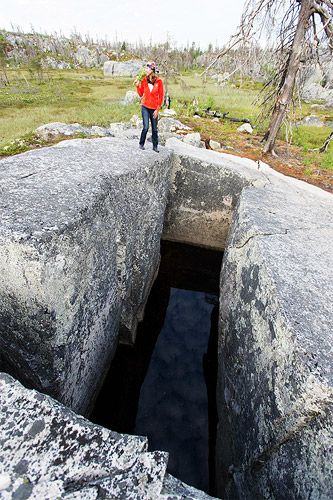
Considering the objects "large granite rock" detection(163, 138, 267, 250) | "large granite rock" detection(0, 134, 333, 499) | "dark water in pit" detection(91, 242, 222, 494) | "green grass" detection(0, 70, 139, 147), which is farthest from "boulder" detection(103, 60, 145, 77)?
"large granite rock" detection(0, 134, 333, 499)

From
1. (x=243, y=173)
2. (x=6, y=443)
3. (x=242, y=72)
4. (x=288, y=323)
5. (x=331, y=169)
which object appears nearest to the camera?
(x=6, y=443)

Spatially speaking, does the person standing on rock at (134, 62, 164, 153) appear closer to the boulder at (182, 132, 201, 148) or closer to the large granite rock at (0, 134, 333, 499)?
the large granite rock at (0, 134, 333, 499)

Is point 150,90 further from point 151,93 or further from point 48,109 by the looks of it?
point 48,109

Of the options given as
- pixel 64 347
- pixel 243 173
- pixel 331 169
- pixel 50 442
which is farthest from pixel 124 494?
pixel 331 169

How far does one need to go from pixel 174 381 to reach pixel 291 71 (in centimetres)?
983

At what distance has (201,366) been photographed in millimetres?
6242

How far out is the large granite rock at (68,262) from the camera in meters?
3.07

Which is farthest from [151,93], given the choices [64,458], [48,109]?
[48,109]

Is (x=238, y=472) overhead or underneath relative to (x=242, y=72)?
underneath

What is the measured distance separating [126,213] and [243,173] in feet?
13.1

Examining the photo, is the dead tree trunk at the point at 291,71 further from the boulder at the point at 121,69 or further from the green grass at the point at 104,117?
the boulder at the point at 121,69

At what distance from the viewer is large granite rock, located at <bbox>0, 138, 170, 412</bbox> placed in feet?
10.1

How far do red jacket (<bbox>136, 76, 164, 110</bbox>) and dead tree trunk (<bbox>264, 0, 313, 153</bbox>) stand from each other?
5.50 meters

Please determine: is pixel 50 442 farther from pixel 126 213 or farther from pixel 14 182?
pixel 126 213
